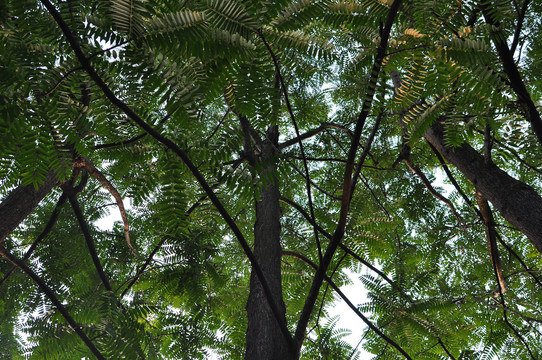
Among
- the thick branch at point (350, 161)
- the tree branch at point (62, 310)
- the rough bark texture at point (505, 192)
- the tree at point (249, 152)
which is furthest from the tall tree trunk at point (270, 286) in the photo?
the rough bark texture at point (505, 192)

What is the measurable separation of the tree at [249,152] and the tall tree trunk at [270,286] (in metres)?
0.01

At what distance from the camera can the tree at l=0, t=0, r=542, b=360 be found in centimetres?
112

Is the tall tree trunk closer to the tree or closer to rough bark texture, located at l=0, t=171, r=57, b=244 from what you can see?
the tree

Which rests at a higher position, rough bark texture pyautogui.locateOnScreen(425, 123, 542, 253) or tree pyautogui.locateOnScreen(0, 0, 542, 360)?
rough bark texture pyautogui.locateOnScreen(425, 123, 542, 253)

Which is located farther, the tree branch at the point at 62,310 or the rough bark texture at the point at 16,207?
the rough bark texture at the point at 16,207

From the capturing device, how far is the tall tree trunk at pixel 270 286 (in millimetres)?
2395

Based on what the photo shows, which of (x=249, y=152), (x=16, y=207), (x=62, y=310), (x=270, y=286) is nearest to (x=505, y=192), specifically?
(x=270, y=286)

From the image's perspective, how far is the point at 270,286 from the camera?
9.30ft

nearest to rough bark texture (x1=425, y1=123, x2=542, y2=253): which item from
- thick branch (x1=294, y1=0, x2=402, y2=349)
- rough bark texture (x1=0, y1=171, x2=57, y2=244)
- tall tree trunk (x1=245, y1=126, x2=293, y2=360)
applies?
tall tree trunk (x1=245, y1=126, x2=293, y2=360)

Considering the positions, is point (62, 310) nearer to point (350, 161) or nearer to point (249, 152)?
point (249, 152)

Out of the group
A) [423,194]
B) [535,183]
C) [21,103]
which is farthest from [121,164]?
[535,183]

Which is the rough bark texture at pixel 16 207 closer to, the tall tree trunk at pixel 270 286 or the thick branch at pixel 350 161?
the tall tree trunk at pixel 270 286

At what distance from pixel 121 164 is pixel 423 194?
3.37 meters

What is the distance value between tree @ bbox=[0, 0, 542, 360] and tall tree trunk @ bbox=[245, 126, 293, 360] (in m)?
0.01
